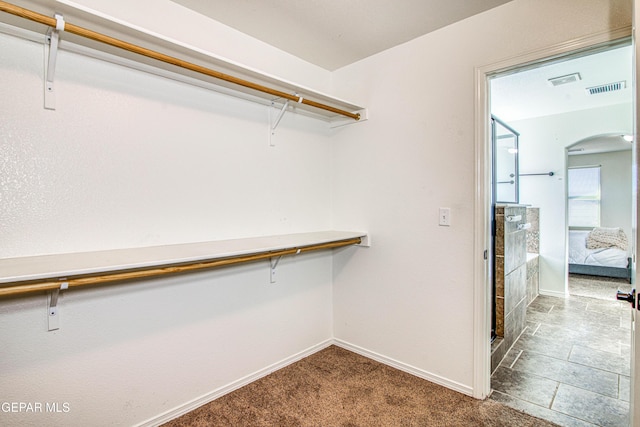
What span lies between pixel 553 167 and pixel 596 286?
195 cm

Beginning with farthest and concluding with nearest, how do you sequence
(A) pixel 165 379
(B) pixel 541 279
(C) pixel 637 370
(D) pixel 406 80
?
(B) pixel 541 279
(D) pixel 406 80
(A) pixel 165 379
(C) pixel 637 370

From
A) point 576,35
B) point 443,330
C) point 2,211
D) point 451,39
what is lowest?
point 443,330

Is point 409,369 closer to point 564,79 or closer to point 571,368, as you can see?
point 571,368

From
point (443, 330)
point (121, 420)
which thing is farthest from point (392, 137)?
point (121, 420)

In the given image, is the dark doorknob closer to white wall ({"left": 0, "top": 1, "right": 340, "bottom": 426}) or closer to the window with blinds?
white wall ({"left": 0, "top": 1, "right": 340, "bottom": 426})

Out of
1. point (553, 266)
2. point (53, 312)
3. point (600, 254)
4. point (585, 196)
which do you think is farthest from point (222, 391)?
point (585, 196)

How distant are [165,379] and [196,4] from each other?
2126 millimetres

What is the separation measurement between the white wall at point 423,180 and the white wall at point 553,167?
308 centimetres

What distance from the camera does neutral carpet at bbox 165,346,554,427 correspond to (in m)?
1.77

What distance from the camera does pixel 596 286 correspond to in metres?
4.67

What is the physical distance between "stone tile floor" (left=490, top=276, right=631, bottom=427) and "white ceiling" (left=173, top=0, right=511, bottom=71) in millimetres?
2380

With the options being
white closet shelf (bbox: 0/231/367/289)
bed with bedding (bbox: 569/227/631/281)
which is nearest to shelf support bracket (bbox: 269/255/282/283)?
white closet shelf (bbox: 0/231/367/289)

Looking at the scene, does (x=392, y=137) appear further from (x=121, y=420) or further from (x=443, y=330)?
(x=121, y=420)

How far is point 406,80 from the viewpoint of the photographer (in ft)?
7.44
